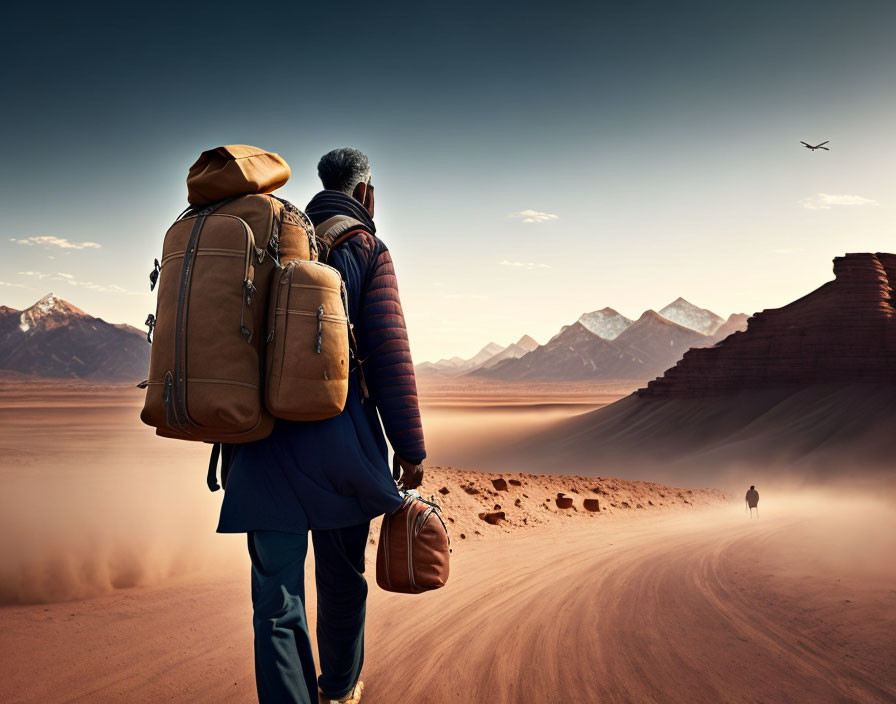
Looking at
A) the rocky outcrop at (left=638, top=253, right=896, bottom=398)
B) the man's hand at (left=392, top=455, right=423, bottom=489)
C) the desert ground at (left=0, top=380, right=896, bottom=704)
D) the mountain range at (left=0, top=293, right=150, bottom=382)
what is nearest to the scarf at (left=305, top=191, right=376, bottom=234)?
the man's hand at (left=392, top=455, right=423, bottom=489)

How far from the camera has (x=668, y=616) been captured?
4633 mm

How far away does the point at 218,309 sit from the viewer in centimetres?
225

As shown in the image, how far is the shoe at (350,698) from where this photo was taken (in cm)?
308

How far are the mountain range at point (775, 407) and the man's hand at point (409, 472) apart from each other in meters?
27.4

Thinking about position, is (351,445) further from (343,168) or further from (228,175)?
(343,168)

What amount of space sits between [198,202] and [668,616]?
4.15m

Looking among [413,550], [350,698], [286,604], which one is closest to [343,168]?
[413,550]

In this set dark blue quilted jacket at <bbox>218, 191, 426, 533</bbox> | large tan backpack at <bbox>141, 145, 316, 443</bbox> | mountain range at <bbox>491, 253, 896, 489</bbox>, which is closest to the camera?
large tan backpack at <bbox>141, 145, 316, 443</bbox>

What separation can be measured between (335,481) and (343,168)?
1451 millimetres

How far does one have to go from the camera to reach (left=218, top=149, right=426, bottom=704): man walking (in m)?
2.46

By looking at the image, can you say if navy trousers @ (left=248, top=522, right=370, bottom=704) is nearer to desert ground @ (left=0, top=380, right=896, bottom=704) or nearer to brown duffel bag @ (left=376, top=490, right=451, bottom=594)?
brown duffel bag @ (left=376, top=490, right=451, bottom=594)

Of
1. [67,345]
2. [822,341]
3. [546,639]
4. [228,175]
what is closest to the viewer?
[228,175]

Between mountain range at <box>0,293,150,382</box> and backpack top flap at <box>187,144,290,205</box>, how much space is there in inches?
6171

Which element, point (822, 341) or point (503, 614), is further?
point (822, 341)
